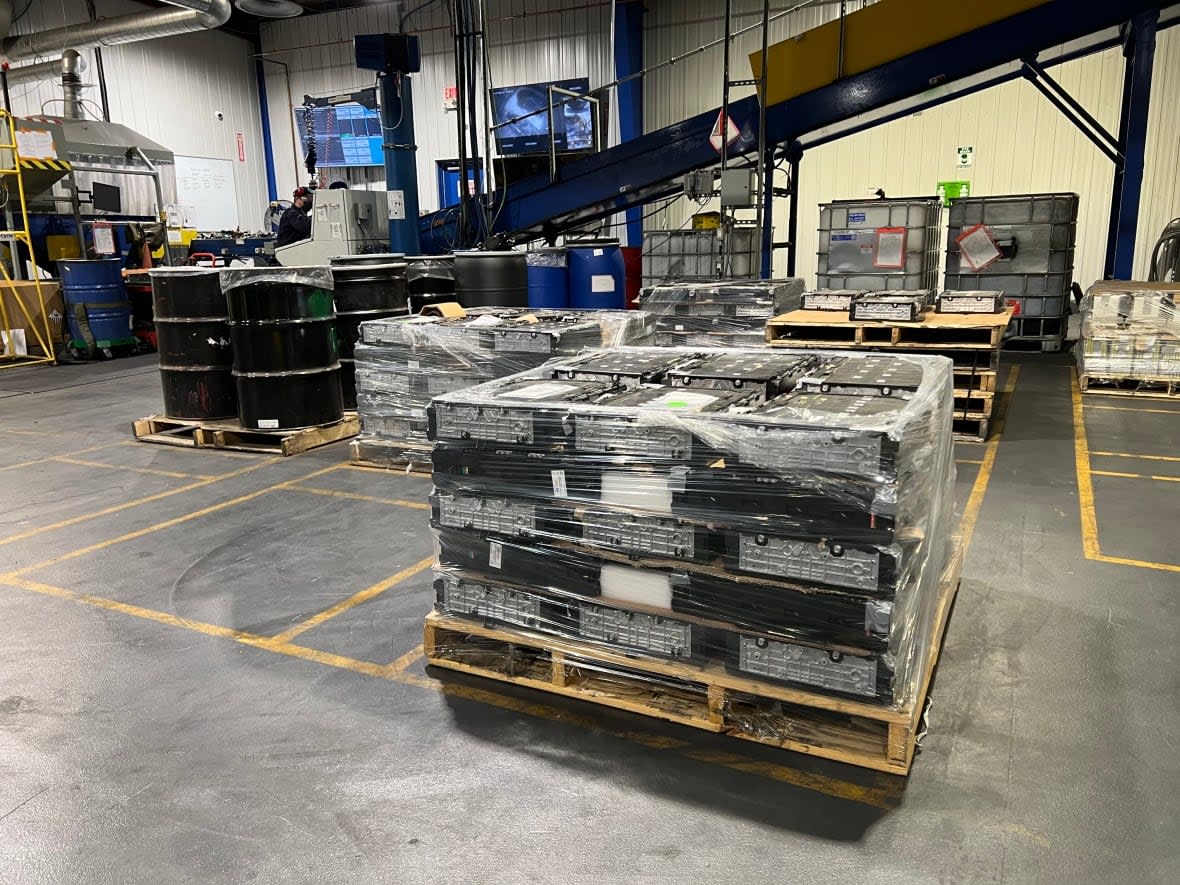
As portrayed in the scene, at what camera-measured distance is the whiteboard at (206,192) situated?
17859mm

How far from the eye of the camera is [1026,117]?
13664 millimetres

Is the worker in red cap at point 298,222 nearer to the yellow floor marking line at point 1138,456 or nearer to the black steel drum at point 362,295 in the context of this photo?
the black steel drum at point 362,295

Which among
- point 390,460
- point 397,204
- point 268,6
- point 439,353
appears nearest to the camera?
point 439,353

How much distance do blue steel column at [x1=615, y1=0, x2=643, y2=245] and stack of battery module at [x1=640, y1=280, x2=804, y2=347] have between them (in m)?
6.33

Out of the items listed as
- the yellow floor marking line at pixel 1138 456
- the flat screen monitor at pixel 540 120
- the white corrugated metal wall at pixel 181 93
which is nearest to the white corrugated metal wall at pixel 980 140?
the flat screen monitor at pixel 540 120

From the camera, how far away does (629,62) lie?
50.7 ft

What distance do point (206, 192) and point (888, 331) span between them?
15.6 meters

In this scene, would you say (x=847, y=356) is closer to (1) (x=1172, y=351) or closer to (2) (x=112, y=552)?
(2) (x=112, y=552)

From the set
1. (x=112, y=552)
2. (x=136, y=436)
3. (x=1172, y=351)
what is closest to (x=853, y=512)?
(x=112, y=552)

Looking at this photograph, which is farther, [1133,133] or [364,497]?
[1133,133]

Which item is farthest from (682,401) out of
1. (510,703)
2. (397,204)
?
(397,204)

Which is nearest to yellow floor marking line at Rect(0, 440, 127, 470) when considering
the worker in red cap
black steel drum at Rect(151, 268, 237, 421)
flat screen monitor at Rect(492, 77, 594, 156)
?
black steel drum at Rect(151, 268, 237, 421)

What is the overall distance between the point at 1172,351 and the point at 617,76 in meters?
10.5

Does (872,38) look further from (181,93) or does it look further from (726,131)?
(181,93)
